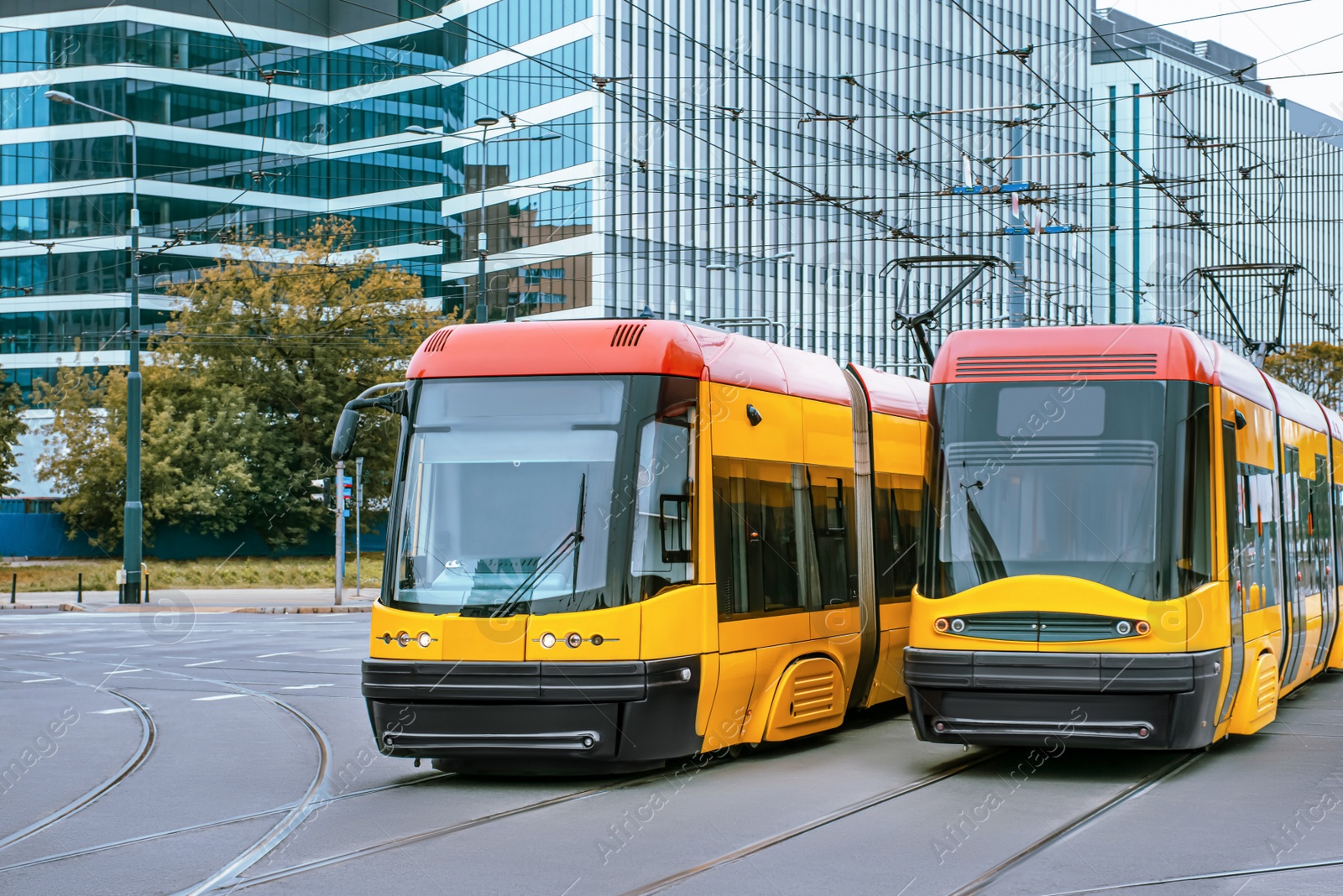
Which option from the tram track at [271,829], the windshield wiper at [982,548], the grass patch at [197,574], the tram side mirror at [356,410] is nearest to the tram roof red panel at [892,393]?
the windshield wiper at [982,548]

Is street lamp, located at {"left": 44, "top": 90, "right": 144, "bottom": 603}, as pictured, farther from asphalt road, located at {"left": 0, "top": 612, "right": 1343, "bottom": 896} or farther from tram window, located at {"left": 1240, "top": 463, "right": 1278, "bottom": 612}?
tram window, located at {"left": 1240, "top": 463, "right": 1278, "bottom": 612}

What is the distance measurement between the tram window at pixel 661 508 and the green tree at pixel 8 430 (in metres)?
43.8

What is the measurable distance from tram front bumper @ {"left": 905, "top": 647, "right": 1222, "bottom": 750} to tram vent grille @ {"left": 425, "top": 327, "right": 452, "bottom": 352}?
3.83 meters

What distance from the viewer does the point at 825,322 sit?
73562 mm

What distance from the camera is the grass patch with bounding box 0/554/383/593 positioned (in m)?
48.4

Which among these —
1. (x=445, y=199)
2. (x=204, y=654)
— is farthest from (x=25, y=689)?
(x=445, y=199)

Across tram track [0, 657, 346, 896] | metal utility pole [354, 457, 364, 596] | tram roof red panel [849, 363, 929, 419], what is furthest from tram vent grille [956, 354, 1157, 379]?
metal utility pole [354, 457, 364, 596]

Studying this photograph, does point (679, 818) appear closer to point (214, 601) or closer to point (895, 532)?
point (895, 532)

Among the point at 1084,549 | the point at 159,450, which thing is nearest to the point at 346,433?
the point at 1084,549

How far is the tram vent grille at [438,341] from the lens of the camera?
10.9 metres

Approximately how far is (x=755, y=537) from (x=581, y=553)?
1.72m

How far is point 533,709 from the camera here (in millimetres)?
9930

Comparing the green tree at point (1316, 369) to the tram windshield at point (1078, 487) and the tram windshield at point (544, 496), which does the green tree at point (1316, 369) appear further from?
the tram windshield at point (544, 496)

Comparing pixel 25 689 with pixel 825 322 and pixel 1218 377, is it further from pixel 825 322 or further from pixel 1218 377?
pixel 825 322
